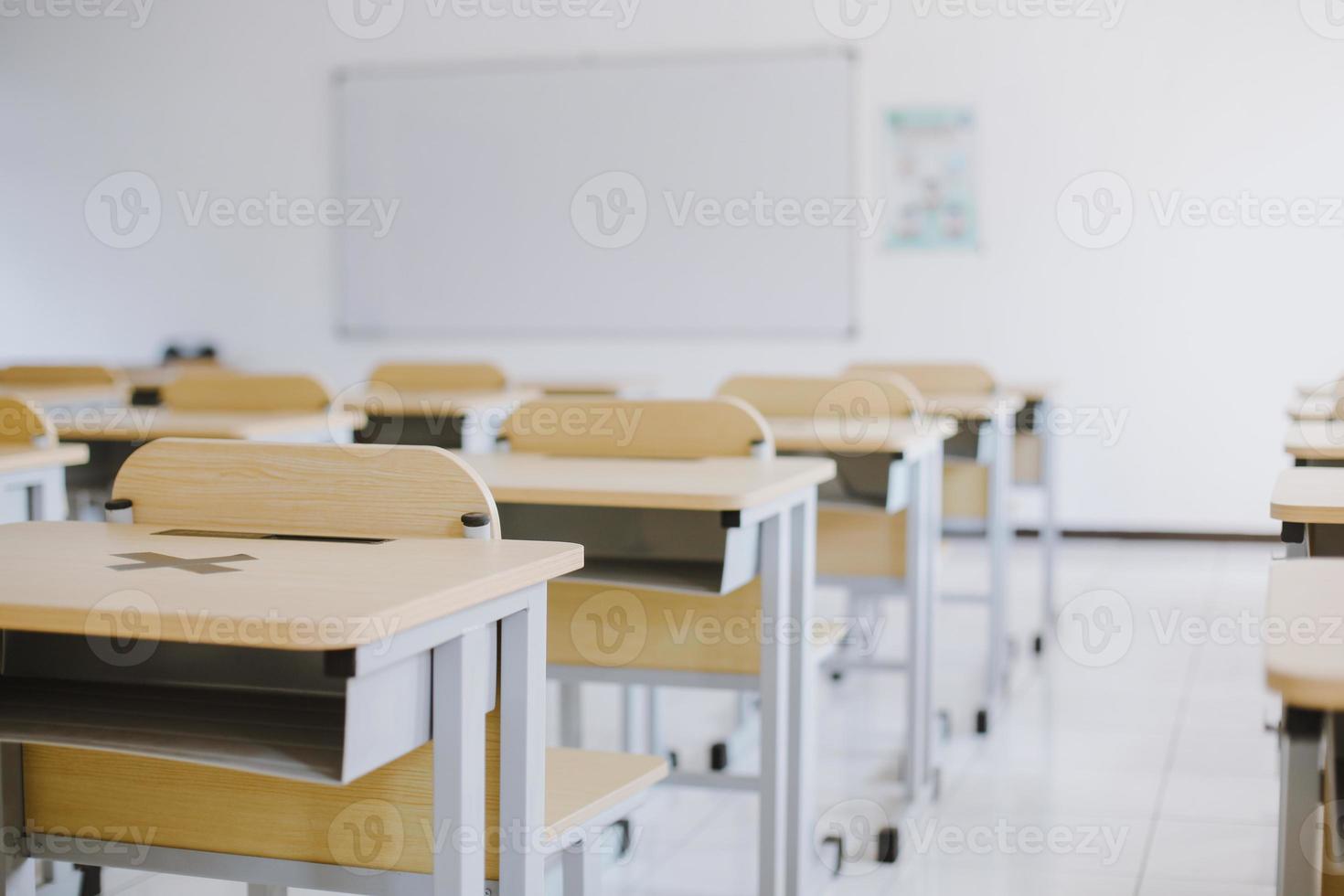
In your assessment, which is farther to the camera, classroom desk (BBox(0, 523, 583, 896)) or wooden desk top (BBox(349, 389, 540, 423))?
wooden desk top (BBox(349, 389, 540, 423))

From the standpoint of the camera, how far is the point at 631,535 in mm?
2418

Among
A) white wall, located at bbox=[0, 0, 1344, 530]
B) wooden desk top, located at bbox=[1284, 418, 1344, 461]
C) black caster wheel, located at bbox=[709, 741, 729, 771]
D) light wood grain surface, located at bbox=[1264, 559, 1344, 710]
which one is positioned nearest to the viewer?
light wood grain surface, located at bbox=[1264, 559, 1344, 710]

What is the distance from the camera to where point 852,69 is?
6676 mm

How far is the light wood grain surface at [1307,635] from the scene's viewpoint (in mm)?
991

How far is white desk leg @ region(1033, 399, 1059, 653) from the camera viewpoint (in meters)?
4.64

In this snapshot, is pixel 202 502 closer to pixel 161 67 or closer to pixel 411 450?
pixel 411 450

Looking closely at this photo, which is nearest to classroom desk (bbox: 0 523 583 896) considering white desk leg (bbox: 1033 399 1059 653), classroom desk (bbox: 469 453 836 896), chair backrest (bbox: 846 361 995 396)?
classroom desk (bbox: 469 453 836 896)

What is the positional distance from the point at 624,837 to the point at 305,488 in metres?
1.34

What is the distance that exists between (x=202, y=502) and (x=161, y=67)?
6796 millimetres

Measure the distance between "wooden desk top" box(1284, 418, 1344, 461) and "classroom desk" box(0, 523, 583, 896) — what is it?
1.51m

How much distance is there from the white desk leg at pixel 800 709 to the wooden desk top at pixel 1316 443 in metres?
0.88

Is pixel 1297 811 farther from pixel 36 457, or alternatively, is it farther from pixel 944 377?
pixel 944 377

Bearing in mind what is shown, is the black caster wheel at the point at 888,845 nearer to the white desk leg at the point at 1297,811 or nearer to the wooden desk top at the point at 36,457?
the white desk leg at the point at 1297,811

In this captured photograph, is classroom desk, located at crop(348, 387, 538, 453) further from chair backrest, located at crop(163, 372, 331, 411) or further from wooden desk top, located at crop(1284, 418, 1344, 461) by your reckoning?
wooden desk top, located at crop(1284, 418, 1344, 461)
